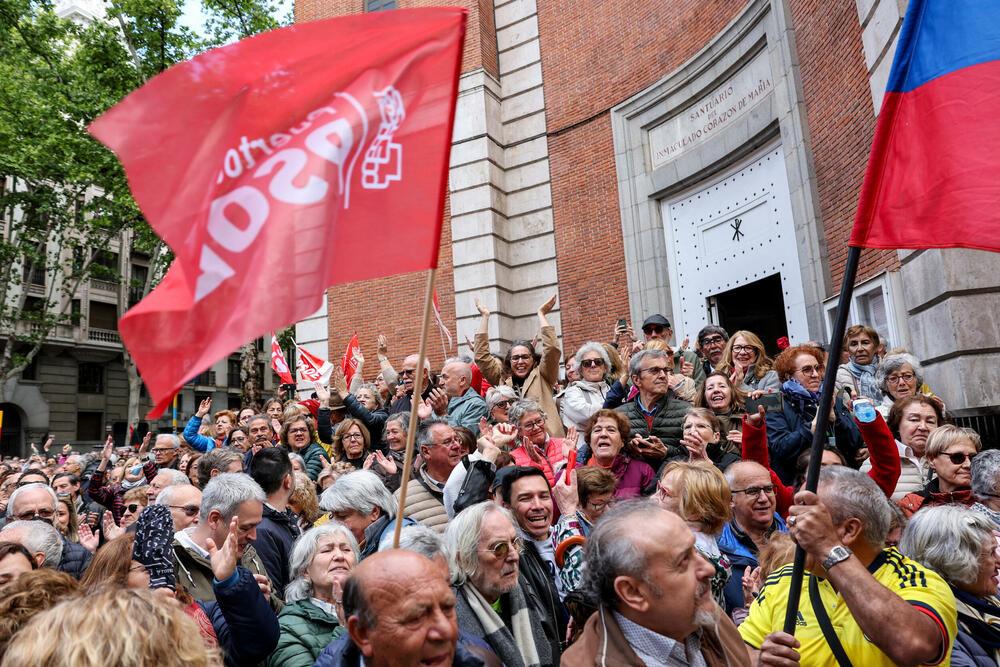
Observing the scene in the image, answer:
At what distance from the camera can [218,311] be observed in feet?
8.51

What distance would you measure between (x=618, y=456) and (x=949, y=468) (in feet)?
6.57

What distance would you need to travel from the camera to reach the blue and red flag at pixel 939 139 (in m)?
2.74

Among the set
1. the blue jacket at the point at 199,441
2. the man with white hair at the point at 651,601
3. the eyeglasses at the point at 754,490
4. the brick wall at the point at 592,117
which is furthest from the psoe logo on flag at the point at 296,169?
the brick wall at the point at 592,117

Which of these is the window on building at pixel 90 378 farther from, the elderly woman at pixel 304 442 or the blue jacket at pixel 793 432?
the blue jacket at pixel 793 432

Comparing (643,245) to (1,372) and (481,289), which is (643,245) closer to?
(481,289)

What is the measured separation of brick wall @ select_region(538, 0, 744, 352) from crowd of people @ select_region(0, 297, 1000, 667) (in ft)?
20.5

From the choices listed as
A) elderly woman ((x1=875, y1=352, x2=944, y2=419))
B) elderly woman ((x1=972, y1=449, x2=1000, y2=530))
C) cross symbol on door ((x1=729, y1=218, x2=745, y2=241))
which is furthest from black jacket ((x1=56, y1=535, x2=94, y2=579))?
cross symbol on door ((x1=729, y1=218, x2=745, y2=241))

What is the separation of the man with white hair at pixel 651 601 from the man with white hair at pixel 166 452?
8.22 metres

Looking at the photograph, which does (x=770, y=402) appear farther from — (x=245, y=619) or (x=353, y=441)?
(x=353, y=441)

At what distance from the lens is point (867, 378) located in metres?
6.41

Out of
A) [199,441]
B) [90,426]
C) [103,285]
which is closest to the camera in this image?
[199,441]

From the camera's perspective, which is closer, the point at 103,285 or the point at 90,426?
the point at 90,426

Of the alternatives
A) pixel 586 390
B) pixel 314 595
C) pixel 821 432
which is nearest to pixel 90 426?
pixel 586 390

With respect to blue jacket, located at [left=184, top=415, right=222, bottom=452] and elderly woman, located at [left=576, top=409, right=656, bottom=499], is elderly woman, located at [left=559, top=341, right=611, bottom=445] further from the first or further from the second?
blue jacket, located at [left=184, top=415, right=222, bottom=452]
